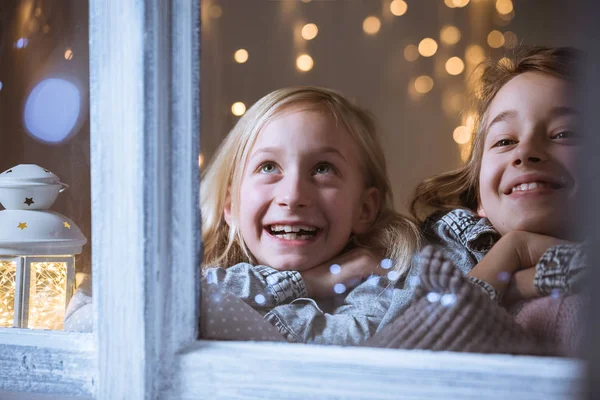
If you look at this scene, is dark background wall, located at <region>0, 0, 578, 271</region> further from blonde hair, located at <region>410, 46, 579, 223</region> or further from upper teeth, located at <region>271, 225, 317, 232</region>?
upper teeth, located at <region>271, 225, 317, 232</region>

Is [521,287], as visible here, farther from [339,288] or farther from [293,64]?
[293,64]

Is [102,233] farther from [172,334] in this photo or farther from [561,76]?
[561,76]

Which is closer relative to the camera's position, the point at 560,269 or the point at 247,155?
the point at 560,269

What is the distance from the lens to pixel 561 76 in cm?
75

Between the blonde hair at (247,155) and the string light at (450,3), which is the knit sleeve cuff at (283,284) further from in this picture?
the string light at (450,3)

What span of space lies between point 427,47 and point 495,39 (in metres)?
0.10

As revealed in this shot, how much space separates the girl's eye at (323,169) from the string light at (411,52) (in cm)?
21

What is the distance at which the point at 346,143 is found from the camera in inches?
35.5

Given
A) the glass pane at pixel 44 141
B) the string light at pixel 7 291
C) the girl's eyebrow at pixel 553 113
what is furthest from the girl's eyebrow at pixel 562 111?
the string light at pixel 7 291

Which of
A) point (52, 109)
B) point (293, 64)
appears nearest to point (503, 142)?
point (293, 64)

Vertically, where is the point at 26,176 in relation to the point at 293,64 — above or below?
below

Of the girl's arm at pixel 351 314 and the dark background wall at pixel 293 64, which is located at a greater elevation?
the dark background wall at pixel 293 64

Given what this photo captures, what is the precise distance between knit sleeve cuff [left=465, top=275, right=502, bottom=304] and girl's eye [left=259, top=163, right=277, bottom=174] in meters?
0.34

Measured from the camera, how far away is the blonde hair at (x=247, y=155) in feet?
2.84
